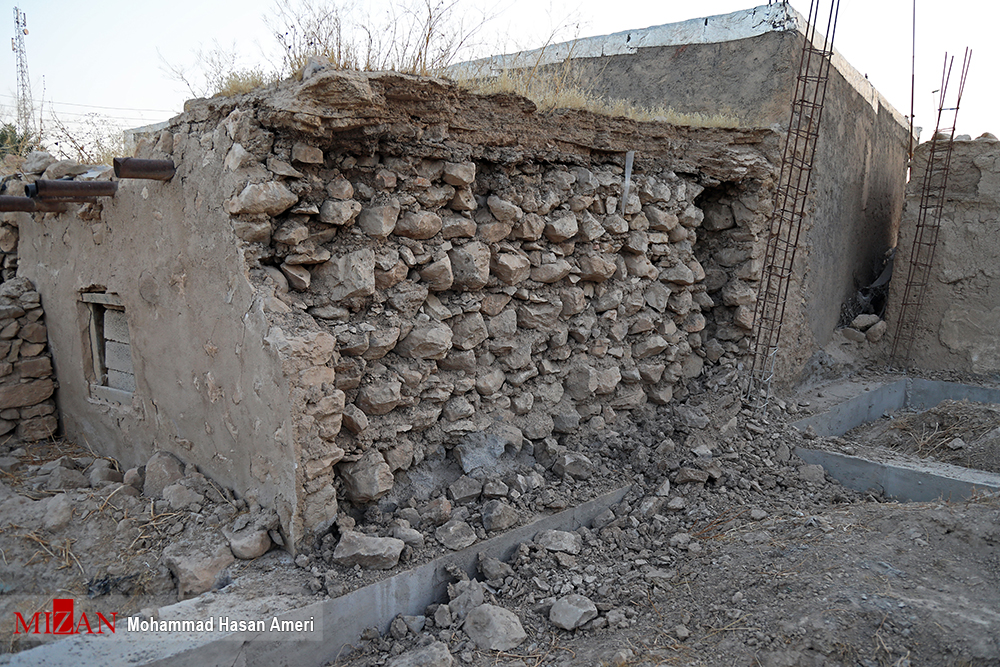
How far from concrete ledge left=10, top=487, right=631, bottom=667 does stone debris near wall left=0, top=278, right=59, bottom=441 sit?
276cm

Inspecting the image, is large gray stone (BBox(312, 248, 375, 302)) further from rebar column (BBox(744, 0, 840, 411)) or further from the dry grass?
rebar column (BBox(744, 0, 840, 411))

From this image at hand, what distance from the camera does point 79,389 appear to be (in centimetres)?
435

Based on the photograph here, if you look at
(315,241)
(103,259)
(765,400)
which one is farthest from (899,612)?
(103,259)

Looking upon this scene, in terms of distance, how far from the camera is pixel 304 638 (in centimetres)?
261

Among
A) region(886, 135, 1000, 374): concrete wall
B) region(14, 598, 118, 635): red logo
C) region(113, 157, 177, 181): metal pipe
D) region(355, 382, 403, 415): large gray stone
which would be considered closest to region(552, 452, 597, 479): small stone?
region(355, 382, 403, 415): large gray stone

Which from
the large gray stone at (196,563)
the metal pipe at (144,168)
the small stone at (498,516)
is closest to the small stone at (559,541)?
the small stone at (498,516)

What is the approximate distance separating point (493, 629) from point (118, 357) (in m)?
2.97

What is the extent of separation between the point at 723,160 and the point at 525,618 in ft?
11.2

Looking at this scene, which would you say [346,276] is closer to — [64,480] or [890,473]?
[64,480]

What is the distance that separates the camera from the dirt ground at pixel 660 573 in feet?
8.53

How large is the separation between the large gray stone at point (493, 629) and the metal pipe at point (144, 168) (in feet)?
8.31

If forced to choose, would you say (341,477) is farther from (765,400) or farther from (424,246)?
(765,400)

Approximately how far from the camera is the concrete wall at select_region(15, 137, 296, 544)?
117 inches

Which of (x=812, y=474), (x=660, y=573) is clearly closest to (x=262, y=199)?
(x=660, y=573)
